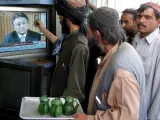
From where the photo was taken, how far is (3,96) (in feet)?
4.34

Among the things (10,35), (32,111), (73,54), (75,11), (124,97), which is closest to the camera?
(124,97)

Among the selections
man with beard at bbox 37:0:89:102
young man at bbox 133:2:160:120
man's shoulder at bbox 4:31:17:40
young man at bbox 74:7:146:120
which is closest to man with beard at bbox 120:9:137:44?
young man at bbox 133:2:160:120

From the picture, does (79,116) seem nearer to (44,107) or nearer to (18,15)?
(44,107)

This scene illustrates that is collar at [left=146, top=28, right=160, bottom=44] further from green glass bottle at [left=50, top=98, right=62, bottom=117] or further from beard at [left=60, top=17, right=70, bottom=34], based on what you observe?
green glass bottle at [left=50, top=98, right=62, bottom=117]

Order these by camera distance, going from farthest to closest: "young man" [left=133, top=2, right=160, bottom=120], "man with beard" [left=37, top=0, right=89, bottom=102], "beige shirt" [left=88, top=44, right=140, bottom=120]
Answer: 1. "young man" [left=133, top=2, right=160, bottom=120]
2. "man with beard" [left=37, top=0, right=89, bottom=102]
3. "beige shirt" [left=88, top=44, right=140, bottom=120]

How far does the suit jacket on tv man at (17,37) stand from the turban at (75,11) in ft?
2.53

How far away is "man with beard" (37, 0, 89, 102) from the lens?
53.1 inches

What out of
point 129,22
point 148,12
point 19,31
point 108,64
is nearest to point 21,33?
point 19,31

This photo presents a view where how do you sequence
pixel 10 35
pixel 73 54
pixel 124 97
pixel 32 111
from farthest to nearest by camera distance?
pixel 10 35 → pixel 73 54 → pixel 32 111 → pixel 124 97

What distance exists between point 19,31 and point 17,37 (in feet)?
0.19

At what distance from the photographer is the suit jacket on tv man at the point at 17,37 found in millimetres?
2078

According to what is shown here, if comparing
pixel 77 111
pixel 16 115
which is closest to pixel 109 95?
pixel 77 111

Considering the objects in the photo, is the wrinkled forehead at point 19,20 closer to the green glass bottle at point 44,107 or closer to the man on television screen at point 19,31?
the man on television screen at point 19,31

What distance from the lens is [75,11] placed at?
4.86ft
